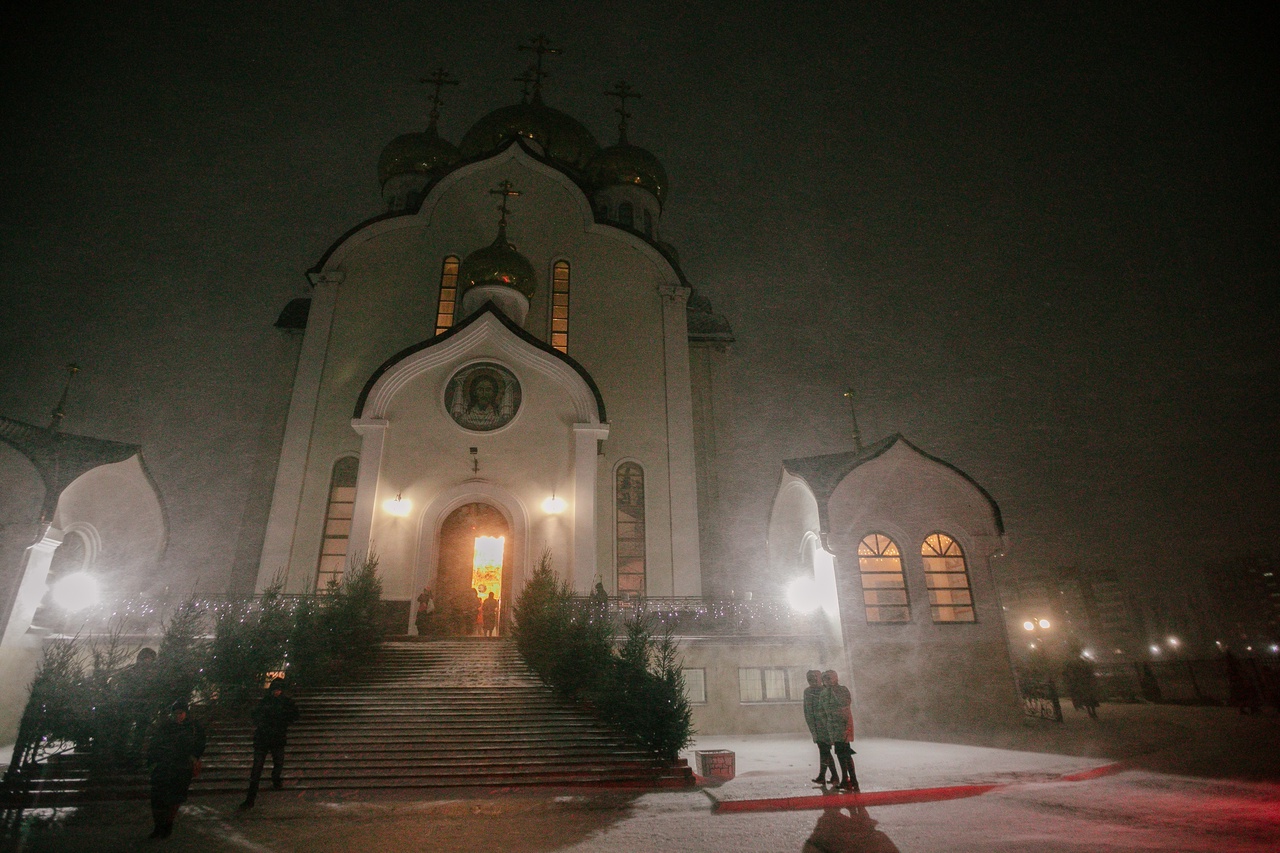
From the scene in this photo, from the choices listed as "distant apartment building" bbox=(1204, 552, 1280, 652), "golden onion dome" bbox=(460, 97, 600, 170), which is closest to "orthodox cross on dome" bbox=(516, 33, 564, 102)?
"golden onion dome" bbox=(460, 97, 600, 170)

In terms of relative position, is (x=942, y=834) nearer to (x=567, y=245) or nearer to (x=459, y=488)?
(x=459, y=488)

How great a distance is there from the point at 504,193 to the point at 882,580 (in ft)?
43.4

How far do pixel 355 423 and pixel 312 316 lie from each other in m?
4.36

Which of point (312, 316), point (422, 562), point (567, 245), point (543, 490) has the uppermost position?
point (567, 245)

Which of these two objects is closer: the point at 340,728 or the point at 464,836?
the point at 464,836

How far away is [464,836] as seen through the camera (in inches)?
211

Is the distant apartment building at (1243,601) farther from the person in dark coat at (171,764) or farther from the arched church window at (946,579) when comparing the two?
the person in dark coat at (171,764)

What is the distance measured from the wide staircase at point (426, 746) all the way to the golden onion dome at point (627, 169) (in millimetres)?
16820

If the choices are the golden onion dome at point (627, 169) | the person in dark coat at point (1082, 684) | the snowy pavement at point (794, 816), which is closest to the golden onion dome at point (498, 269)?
the golden onion dome at point (627, 169)

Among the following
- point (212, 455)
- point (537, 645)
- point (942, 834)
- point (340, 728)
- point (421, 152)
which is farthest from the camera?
point (421, 152)

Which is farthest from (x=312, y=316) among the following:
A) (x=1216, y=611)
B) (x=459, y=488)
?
(x=1216, y=611)

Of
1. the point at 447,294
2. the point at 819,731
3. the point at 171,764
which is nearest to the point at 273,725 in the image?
the point at 171,764

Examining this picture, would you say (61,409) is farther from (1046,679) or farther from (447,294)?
(1046,679)

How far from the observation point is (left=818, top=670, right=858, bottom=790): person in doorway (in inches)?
268
